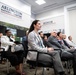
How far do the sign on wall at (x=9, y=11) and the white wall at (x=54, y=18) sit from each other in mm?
2449

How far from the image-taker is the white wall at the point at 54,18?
749 centimetres

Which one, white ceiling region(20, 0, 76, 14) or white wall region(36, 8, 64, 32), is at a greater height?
white ceiling region(20, 0, 76, 14)

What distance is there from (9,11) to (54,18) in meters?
3.32

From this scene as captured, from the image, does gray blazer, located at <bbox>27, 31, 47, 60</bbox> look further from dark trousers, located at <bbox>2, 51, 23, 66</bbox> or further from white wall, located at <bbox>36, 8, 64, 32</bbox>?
white wall, located at <bbox>36, 8, 64, 32</bbox>

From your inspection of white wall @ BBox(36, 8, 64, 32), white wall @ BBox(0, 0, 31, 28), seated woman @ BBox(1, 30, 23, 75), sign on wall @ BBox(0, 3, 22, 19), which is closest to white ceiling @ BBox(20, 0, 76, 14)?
white wall @ BBox(36, 8, 64, 32)

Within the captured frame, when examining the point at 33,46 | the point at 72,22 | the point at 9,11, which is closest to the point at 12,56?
the point at 33,46

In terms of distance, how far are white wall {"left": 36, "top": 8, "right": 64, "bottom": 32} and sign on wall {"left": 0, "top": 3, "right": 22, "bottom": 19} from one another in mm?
2449

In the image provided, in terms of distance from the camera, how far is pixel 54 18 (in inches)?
309

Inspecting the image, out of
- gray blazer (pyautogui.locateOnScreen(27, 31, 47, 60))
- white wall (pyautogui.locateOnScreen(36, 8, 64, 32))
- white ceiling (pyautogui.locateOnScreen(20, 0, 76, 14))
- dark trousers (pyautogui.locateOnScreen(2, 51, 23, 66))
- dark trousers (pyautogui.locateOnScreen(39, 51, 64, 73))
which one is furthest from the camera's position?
white wall (pyautogui.locateOnScreen(36, 8, 64, 32))

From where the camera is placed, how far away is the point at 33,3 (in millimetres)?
7219

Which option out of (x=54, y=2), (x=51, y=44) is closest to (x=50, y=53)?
(x=51, y=44)

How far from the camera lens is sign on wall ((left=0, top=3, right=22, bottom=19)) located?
541 centimetres

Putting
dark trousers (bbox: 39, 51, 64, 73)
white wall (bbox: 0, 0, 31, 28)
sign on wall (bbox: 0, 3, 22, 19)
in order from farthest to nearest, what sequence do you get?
white wall (bbox: 0, 0, 31, 28)
sign on wall (bbox: 0, 3, 22, 19)
dark trousers (bbox: 39, 51, 64, 73)

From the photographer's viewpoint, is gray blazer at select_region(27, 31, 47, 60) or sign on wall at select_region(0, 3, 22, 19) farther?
sign on wall at select_region(0, 3, 22, 19)
